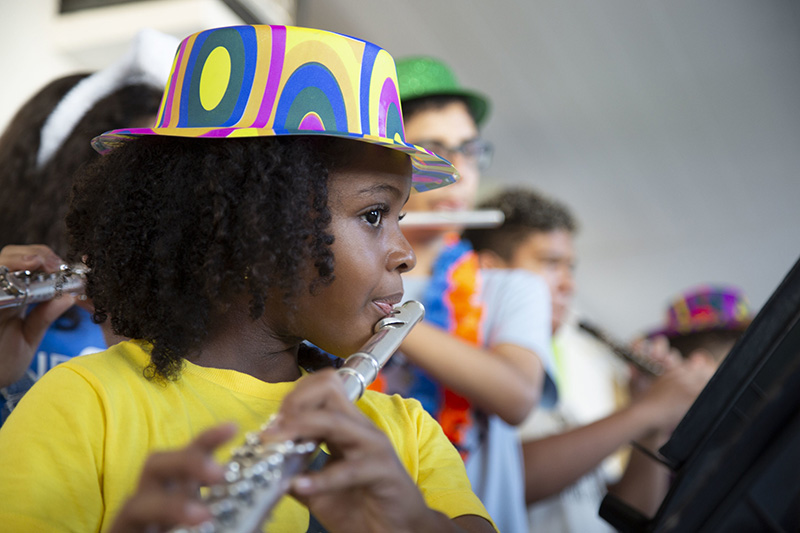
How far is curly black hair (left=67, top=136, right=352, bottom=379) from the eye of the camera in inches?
26.8

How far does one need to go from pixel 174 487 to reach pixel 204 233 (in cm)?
32

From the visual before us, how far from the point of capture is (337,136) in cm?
71

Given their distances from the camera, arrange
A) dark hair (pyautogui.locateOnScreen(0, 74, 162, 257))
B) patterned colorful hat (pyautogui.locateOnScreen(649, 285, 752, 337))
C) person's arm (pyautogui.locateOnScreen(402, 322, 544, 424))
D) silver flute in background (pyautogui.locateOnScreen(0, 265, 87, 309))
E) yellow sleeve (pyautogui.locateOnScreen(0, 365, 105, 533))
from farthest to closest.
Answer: patterned colorful hat (pyautogui.locateOnScreen(649, 285, 752, 337))
person's arm (pyautogui.locateOnScreen(402, 322, 544, 424))
dark hair (pyautogui.locateOnScreen(0, 74, 162, 257))
silver flute in background (pyautogui.locateOnScreen(0, 265, 87, 309))
yellow sleeve (pyautogui.locateOnScreen(0, 365, 105, 533))

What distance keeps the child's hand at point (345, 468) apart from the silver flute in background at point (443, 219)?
Result: 966 millimetres

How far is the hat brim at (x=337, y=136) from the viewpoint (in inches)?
26.3

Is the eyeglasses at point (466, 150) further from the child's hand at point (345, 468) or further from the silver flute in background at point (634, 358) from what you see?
the child's hand at point (345, 468)

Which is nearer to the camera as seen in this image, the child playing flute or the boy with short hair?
the child playing flute

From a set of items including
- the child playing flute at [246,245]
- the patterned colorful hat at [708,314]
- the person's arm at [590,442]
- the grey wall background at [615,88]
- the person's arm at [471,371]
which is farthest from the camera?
the patterned colorful hat at [708,314]

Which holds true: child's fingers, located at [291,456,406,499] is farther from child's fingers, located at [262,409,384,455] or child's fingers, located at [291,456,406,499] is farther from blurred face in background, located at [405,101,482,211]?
blurred face in background, located at [405,101,482,211]

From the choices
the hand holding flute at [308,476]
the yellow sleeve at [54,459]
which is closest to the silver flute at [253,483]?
the hand holding flute at [308,476]

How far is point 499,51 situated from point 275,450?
271cm

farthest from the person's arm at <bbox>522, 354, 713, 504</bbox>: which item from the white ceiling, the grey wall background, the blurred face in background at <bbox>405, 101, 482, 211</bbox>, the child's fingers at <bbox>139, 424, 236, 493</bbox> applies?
the white ceiling

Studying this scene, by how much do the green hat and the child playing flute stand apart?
0.88 m

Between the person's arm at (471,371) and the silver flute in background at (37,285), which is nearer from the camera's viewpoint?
the silver flute in background at (37,285)
